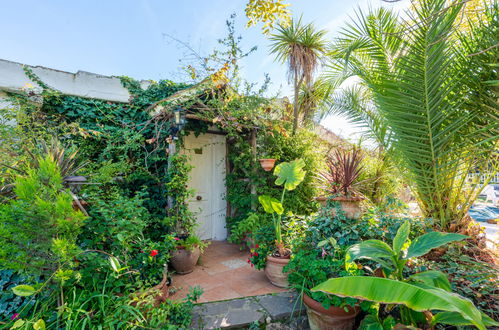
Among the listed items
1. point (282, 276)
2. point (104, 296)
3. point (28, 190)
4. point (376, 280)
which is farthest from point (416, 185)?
point (28, 190)

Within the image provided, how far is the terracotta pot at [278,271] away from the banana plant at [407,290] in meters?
1.43

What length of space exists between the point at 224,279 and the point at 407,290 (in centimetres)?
290

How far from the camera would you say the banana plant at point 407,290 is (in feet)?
3.69

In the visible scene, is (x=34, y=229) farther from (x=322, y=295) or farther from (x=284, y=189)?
(x=284, y=189)

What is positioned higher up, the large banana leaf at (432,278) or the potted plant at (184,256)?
the large banana leaf at (432,278)

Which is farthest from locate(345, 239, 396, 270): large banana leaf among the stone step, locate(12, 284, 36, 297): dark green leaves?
locate(12, 284, 36, 297): dark green leaves

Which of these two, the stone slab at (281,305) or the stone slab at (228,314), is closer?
the stone slab at (228,314)

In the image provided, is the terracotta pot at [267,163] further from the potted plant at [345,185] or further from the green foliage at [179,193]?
the green foliage at [179,193]

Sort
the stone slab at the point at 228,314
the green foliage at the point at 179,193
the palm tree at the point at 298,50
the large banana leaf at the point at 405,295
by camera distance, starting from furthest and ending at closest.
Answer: the palm tree at the point at 298,50 < the green foliage at the point at 179,193 < the stone slab at the point at 228,314 < the large banana leaf at the point at 405,295

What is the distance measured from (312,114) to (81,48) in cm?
563

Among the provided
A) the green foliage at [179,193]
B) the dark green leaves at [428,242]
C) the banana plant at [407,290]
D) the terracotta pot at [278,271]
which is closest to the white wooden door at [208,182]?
the green foliage at [179,193]

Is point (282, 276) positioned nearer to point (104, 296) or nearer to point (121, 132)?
point (104, 296)

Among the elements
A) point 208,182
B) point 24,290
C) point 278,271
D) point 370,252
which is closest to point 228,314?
point 278,271

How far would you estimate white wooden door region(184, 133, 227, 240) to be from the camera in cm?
526
